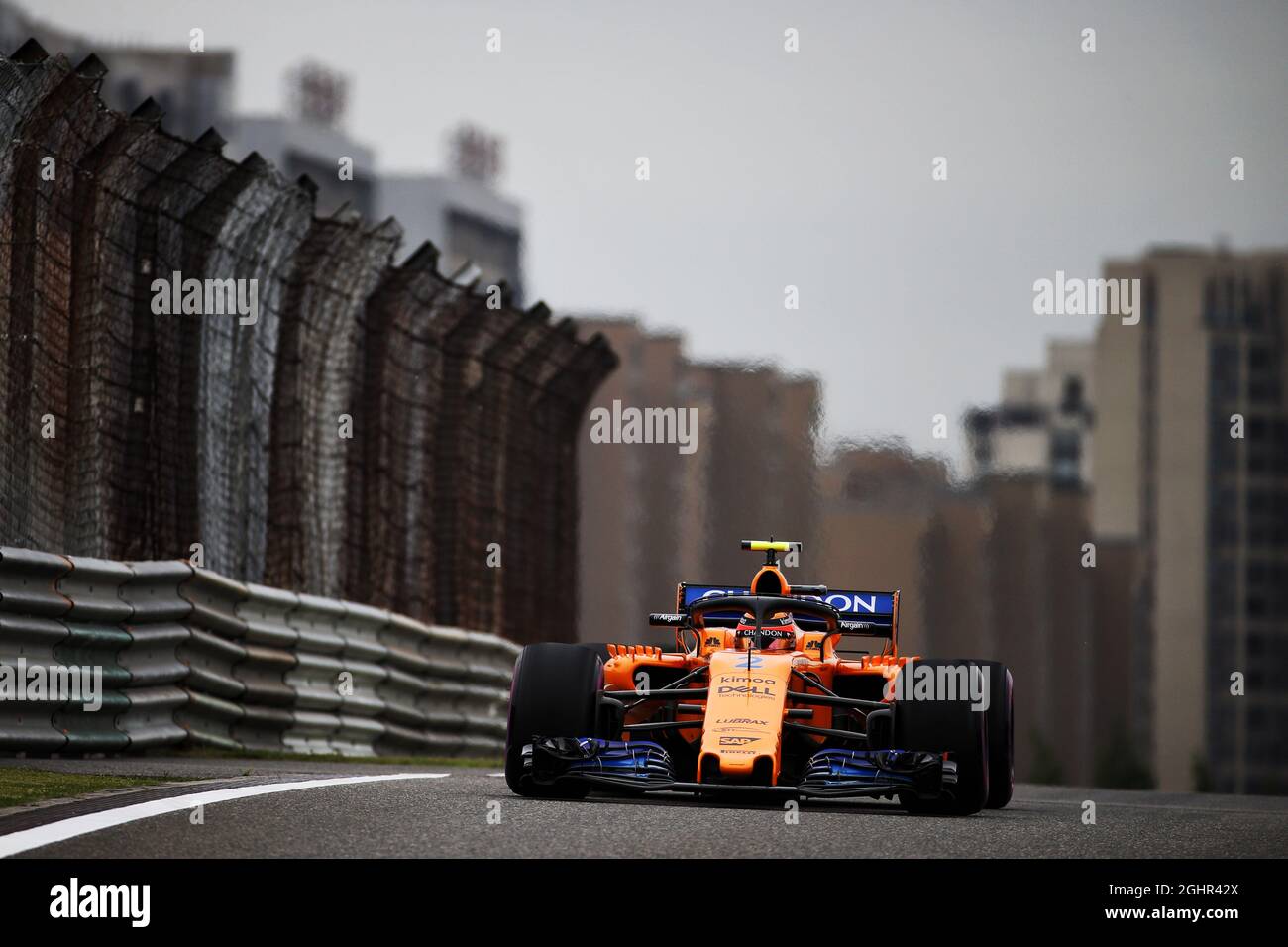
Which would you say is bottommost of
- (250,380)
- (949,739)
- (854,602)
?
(949,739)

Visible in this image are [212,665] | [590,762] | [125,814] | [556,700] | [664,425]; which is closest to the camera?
[125,814]

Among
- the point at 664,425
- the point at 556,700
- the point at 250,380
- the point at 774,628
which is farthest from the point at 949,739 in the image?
the point at 664,425

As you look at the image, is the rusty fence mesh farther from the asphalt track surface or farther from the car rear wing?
the car rear wing

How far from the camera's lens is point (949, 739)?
10.8 meters

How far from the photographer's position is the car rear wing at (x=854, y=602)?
13.0 m

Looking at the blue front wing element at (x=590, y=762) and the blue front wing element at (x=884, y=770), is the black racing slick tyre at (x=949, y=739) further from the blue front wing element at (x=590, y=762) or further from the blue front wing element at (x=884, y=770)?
the blue front wing element at (x=590, y=762)

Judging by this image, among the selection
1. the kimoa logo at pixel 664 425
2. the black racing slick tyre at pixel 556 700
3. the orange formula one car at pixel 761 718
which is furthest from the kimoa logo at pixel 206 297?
the kimoa logo at pixel 664 425

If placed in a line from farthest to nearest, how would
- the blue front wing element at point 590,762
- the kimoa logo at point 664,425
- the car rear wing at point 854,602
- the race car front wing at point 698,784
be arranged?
the kimoa logo at point 664,425 → the car rear wing at point 854,602 → the blue front wing element at point 590,762 → the race car front wing at point 698,784

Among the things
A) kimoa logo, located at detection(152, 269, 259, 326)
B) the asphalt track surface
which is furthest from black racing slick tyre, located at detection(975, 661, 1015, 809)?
kimoa logo, located at detection(152, 269, 259, 326)

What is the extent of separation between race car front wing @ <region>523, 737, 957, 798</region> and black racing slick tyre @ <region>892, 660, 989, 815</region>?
Result: 104 mm

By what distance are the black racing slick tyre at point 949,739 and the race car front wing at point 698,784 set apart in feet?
0.34

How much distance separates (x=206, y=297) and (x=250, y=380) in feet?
3.67
